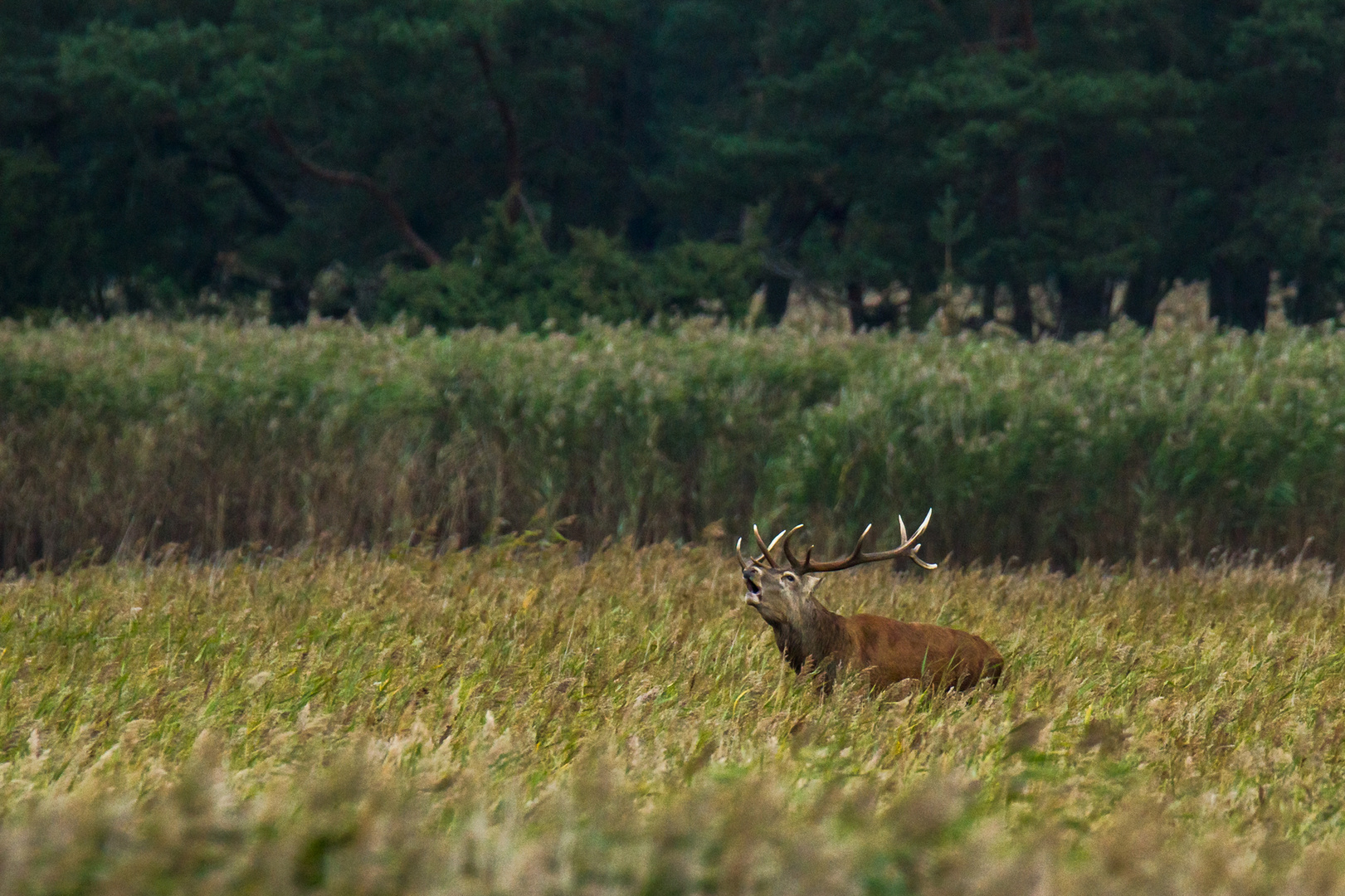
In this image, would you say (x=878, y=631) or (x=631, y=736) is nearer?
(x=631, y=736)

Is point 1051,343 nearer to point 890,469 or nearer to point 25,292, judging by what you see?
point 890,469

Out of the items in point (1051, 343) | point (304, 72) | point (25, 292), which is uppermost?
point (304, 72)

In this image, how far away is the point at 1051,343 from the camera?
13.5m

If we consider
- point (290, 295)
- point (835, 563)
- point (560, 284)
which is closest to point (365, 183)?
point (290, 295)

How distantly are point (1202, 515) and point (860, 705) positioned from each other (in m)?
6.08

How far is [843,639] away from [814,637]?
119 millimetres

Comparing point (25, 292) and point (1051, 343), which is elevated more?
point (1051, 343)

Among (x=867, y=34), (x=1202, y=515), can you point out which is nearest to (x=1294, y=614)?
(x=1202, y=515)

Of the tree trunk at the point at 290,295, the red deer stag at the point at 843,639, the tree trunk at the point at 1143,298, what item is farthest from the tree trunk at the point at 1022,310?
the red deer stag at the point at 843,639

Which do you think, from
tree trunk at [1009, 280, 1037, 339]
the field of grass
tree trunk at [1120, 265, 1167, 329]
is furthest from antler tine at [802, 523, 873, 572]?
tree trunk at [1120, 265, 1167, 329]

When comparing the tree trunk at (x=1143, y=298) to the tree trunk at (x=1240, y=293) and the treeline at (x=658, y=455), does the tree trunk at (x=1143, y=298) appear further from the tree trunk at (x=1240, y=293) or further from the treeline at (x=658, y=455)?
the treeline at (x=658, y=455)

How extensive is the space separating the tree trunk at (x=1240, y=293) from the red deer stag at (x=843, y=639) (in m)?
22.5

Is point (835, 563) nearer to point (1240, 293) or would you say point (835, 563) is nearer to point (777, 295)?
point (777, 295)

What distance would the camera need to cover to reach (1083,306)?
2762cm
